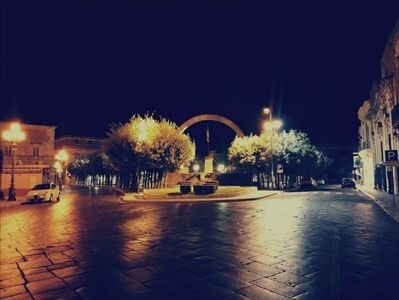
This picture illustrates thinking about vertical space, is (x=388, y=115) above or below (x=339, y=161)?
above

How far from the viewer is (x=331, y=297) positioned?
13.9ft

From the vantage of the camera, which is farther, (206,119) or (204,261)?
(206,119)

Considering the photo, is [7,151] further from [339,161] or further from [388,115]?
[339,161]

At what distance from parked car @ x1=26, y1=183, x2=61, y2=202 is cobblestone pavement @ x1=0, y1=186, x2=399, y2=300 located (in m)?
10.8

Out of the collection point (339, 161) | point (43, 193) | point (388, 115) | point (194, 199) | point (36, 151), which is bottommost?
point (194, 199)

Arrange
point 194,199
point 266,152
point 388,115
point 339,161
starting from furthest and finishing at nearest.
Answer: point 339,161 < point 266,152 < point 388,115 < point 194,199

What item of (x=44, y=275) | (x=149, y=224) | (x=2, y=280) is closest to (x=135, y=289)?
(x=44, y=275)

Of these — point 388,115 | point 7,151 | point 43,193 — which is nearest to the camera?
point 43,193

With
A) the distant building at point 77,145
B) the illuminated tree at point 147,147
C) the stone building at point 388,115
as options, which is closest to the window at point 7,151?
the illuminated tree at point 147,147

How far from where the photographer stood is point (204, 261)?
20.4 ft

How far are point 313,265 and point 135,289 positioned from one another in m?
3.30

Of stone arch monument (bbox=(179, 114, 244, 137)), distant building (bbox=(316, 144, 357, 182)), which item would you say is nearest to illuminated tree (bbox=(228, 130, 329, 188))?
stone arch monument (bbox=(179, 114, 244, 137))

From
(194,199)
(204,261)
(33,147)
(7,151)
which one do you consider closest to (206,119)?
(194,199)

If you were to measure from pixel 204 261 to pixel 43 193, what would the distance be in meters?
18.6
